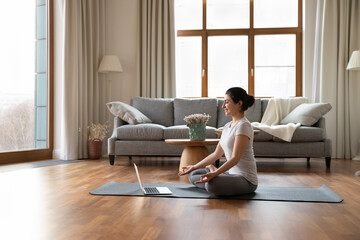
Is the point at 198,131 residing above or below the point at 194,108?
below

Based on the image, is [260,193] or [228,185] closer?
[228,185]

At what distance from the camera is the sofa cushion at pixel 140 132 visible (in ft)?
16.6

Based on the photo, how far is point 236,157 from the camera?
2.77 metres

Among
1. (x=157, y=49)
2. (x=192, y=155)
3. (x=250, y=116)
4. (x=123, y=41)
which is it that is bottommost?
(x=192, y=155)

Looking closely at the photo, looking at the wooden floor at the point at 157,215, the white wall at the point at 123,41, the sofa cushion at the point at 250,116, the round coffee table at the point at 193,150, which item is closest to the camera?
the wooden floor at the point at 157,215

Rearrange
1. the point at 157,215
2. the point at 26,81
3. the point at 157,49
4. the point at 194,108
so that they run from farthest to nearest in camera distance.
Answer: the point at 157,49 → the point at 194,108 → the point at 26,81 → the point at 157,215

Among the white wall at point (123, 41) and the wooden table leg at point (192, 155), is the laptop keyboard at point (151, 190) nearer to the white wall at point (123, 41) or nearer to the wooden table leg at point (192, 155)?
the wooden table leg at point (192, 155)

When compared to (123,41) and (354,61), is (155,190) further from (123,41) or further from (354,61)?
(123,41)

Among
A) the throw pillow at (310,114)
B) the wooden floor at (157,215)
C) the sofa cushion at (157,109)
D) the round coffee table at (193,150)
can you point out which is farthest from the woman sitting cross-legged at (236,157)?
the sofa cushion at (157,109)

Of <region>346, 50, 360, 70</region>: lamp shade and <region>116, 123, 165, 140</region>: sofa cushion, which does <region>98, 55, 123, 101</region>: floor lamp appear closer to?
<region>116, 123, 165, 140</region>: sofa cushion

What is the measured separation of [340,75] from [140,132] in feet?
9.94

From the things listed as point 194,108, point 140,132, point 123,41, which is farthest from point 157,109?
point 123,41

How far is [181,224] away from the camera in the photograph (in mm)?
2121

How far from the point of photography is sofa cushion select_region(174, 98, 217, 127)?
579 centimetres
